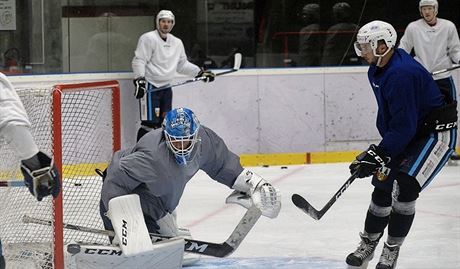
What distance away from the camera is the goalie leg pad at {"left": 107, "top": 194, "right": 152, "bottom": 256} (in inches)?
135

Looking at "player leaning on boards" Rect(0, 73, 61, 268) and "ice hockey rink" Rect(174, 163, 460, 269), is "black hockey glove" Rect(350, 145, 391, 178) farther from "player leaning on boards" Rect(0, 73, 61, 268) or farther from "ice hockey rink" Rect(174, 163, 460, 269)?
"player leaning on boards" Rect(0, 73, 61, 268)

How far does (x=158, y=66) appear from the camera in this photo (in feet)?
24.3

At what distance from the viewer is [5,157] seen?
150 inches

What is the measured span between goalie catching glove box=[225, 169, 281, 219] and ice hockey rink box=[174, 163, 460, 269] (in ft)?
1.56

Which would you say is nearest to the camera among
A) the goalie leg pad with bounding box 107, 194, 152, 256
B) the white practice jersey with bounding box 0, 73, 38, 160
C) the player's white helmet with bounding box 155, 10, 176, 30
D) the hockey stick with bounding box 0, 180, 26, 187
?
the white practice jersey with bounding box 0, 73, 38, 160

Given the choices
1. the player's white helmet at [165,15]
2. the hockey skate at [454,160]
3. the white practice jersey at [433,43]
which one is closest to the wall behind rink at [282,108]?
the player's white helmet at [165,15]

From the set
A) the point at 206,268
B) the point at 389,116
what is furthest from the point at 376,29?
the point at 206,268

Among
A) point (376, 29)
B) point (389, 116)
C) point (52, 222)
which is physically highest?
point (376, 29)

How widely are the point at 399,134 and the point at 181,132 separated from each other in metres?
0.77

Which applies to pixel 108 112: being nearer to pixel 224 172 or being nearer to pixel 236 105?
pixel 224 172

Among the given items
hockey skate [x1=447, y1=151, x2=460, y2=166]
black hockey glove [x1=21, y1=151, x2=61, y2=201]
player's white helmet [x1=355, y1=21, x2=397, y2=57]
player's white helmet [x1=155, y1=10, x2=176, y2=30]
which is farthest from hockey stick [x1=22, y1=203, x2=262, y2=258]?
hockey skate [x1=447, y1=151, x2=460, y2=166]

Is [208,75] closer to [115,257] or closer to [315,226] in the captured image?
[315,226]

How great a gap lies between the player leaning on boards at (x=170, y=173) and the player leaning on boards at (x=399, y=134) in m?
0.39

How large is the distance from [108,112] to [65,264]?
846 millimetres
